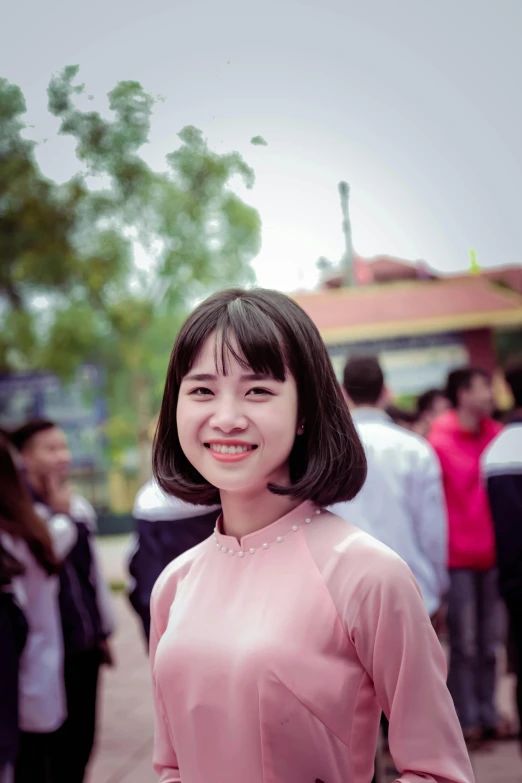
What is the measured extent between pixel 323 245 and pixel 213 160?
250 mm

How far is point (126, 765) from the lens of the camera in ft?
13.5

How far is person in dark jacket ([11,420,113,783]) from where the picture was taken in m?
3.30

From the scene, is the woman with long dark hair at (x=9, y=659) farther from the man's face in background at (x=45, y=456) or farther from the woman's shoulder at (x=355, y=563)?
the woman's shoulder at (x=355, y=563)

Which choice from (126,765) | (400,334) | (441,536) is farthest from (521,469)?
(400,334)

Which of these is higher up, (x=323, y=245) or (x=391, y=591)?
(x=323, y=245)

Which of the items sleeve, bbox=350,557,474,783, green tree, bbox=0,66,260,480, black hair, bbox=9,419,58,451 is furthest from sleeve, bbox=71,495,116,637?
sleeve, bbox=350,557,474,783

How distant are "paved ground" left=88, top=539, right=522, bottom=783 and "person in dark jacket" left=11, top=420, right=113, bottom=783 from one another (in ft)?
2.13

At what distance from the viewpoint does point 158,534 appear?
2.74 metres

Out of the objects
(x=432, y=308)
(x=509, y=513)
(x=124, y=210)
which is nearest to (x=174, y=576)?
(x=124, y=210)

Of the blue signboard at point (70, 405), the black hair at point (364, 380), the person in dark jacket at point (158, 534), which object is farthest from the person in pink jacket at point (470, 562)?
the blue signboard at point (70, 405)

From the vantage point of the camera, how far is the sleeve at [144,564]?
276cm

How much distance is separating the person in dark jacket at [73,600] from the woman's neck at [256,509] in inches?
82.6

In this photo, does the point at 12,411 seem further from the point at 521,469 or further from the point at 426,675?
the point at 426,675

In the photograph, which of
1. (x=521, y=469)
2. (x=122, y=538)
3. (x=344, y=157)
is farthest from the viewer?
(x=122, y=538)
